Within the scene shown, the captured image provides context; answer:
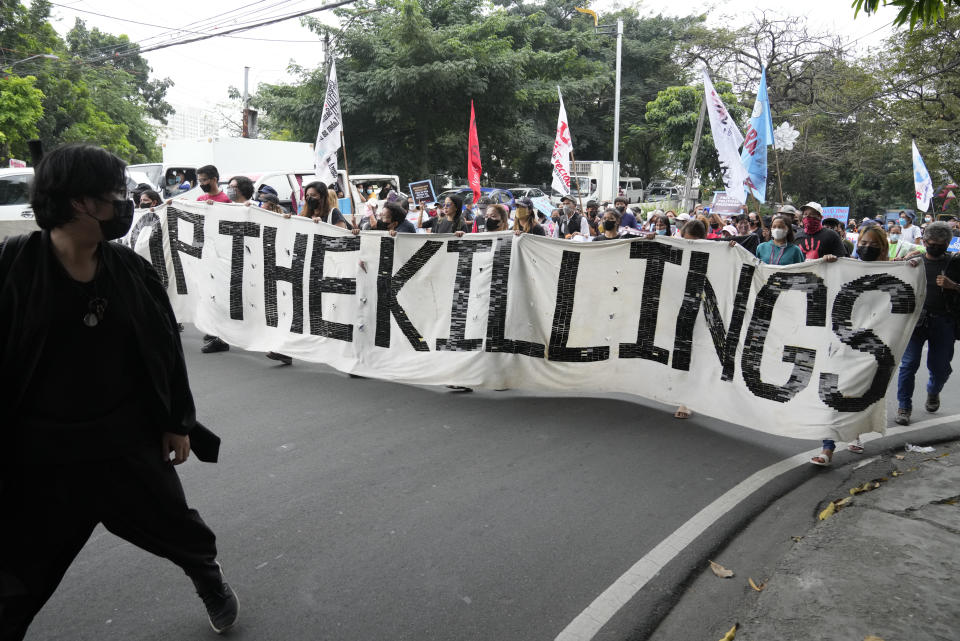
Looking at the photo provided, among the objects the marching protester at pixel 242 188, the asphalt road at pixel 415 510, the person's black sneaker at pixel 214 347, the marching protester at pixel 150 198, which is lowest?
the person's black sneaker at pixel 214 347

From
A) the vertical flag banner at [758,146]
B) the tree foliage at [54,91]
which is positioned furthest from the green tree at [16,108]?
the vertical flag banner at [758,146]

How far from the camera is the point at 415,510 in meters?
4.21

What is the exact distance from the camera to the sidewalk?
3107 mm

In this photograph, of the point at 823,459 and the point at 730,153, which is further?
the point at 730,153

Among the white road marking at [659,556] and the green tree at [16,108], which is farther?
the green tree at [16,108]

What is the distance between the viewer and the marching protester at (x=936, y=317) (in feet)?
21.0

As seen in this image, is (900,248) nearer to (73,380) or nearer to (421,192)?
(421,192)

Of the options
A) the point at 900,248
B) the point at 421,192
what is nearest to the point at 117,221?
the point at 900,248

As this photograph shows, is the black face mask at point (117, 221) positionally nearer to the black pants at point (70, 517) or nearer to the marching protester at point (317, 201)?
the black pants at point (70, 517)

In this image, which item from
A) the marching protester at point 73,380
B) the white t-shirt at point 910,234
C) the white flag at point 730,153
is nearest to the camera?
the marching protester at point 73,380

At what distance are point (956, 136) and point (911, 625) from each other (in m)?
24.4

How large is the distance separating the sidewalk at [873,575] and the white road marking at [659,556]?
452mm

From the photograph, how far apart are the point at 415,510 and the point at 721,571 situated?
167 centimetres

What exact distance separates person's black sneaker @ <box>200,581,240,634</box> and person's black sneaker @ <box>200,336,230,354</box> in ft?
18.5
